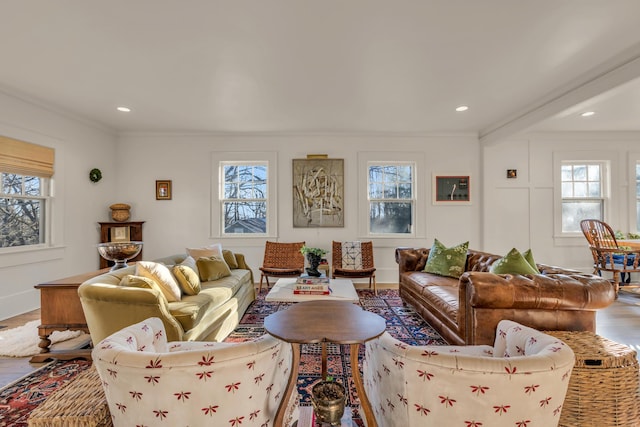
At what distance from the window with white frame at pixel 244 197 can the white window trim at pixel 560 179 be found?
5044mm

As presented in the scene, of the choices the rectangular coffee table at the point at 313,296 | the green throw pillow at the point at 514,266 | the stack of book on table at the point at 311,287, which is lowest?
the rectangular coffee table at the point at 313,296

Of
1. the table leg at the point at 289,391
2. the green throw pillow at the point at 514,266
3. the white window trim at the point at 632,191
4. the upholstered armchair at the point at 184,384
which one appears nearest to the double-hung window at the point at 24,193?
the upholstered armchair at the point at 184,384

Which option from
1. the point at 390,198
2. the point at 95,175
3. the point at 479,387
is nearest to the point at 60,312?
the point at 95,175

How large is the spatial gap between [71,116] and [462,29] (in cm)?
494

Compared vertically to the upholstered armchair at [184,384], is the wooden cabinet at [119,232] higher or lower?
higher

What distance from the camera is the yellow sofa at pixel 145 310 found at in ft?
6.50

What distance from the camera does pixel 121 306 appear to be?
199cm

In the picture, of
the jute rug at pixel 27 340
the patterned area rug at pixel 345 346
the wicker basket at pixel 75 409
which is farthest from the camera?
the jute rug at pixel 27 340

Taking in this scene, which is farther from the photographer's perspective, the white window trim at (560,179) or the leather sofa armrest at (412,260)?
the white window trim at (560,179)

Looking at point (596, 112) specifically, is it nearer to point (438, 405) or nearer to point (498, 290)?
point (498, 290)

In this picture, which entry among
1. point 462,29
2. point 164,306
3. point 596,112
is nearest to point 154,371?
point 164,306

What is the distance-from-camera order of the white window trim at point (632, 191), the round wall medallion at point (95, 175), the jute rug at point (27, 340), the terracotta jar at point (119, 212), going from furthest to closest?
1. the white window trim at point (632, 191)
2. the terracotta jar at point (119, 212)
3. the round wall medallion at point (95, 175)
4. the jute rug at point (27, 340)

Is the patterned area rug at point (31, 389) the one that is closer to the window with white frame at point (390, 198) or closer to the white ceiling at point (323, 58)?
the white ceiling at point (323, 58)

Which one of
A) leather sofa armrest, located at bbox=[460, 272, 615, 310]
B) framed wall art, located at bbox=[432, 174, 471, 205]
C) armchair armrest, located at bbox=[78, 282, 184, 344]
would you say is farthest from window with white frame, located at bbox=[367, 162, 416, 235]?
armchair armrest, located at bbox=[78, 282, 184, 344]
